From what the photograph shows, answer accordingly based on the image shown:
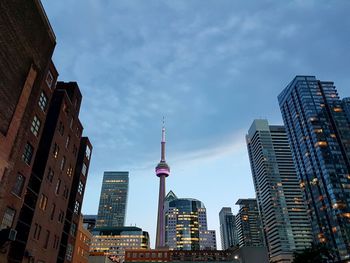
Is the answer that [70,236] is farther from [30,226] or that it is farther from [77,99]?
[77,99]

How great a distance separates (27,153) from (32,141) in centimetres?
173

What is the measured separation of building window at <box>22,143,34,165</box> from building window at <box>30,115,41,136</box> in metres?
1.99

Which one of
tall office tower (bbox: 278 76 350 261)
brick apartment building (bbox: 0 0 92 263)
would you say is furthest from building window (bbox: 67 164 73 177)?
tall office tower (bbox: 278 76 350 261)

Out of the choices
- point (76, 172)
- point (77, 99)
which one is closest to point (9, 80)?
point (77, 99)

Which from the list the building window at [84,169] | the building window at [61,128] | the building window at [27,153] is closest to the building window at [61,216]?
the building window at [61,128]

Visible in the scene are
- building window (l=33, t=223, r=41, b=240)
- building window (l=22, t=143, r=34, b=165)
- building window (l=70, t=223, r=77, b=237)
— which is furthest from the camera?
building window (l=70, t=223, r=77, b=237)

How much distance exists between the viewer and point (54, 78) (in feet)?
136

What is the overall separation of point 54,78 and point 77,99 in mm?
12105

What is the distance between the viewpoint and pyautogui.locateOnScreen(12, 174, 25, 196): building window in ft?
102

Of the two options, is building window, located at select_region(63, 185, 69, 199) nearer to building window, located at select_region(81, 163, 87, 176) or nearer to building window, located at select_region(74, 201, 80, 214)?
building window, located at select_region(74, 201, 80, 214)

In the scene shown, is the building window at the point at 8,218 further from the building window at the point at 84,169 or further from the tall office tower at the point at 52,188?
the building window at the point at 84,169

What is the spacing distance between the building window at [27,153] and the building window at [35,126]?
199cm

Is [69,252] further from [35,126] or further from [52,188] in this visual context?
[35,126]

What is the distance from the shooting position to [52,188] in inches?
1640
